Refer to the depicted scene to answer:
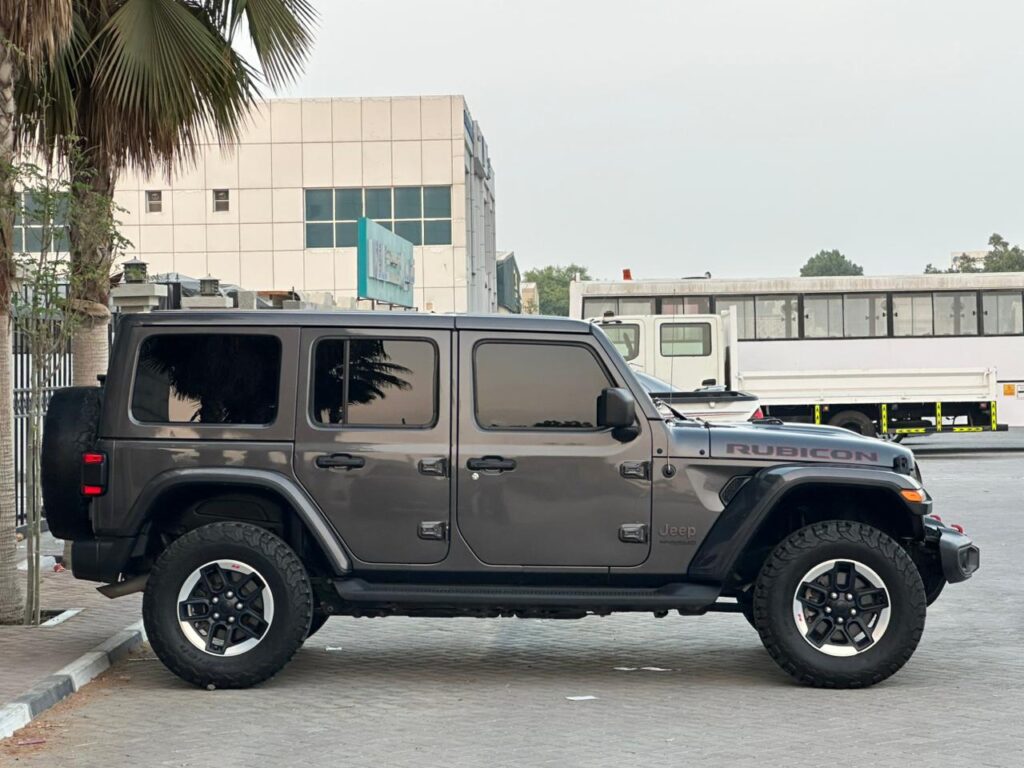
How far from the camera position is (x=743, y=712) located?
Answer: 7.60 m

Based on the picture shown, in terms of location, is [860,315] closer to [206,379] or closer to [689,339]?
[689,339]

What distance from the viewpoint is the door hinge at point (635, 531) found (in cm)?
836

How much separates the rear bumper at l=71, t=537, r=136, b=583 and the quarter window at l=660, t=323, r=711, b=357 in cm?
2085

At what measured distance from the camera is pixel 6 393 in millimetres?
10391

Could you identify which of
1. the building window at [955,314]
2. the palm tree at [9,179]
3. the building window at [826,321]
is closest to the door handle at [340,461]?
the palm tree at [9,179]

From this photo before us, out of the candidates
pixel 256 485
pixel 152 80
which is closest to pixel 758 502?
pixel 256 485

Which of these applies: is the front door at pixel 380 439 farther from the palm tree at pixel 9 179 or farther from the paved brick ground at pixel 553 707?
the palm tree at pixel 9 179

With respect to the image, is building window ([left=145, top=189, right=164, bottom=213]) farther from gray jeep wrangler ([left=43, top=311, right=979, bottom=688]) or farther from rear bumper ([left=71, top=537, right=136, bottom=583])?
rear bumper ([left=71, top=537, right=136, bottom=583])

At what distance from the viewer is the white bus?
33.0m

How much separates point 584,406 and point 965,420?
2286cm

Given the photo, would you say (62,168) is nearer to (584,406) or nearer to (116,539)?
(116,539)

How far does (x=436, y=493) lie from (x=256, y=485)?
3.16 feet

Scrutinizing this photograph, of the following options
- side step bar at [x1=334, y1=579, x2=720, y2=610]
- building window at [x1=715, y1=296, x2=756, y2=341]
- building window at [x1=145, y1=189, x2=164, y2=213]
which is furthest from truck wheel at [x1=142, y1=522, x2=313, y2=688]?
building window at [x1=145, y1=189, x2=164, y2=213]

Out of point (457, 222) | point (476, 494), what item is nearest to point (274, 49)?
point (476, 494)
